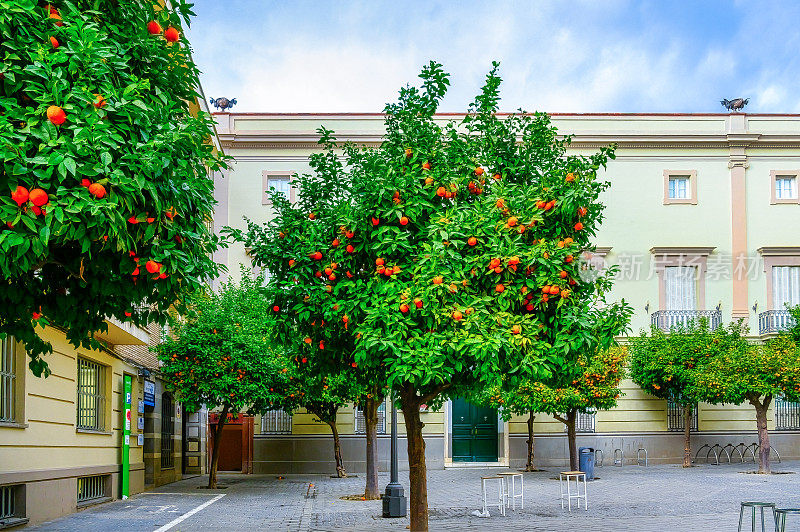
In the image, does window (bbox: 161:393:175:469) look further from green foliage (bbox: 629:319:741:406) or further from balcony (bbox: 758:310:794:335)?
balcony (bbox: 758:310:794:335)

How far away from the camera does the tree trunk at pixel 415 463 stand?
12766mm

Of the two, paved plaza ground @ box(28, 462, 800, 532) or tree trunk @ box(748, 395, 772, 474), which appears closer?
paved plaza ground @ box(28, 462, 800, 532)

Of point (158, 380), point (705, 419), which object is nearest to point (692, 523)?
point (158, 380)

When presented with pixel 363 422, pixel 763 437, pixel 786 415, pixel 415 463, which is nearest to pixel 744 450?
pixel 786 415

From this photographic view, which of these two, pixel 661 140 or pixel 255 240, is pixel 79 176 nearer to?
pixel 255 240

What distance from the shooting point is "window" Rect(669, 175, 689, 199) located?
115 ft

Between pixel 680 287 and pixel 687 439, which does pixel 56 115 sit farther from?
pixel 680 287

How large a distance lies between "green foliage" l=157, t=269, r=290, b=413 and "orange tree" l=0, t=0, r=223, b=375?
50.8 feet

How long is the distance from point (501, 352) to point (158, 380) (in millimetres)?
18576

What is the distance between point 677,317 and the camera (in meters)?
34.4

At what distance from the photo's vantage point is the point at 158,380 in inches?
1081

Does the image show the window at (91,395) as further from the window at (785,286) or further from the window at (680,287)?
the window at (785,286)

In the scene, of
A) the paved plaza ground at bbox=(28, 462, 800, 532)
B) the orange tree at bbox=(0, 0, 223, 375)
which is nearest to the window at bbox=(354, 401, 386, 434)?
the paved plaza ground at bbox=(28, 462, 800, 532)

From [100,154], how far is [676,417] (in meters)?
30.8
